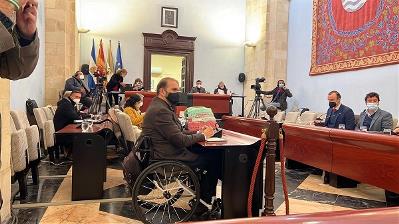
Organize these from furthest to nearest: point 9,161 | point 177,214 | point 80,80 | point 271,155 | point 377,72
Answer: point 80,80, point 377,72, point 177,214, point 9,161, point 271,155

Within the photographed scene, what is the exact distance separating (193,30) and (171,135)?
8.91 metres

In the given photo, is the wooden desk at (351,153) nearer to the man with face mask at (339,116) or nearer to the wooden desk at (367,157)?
the wooden desk at (367,157)

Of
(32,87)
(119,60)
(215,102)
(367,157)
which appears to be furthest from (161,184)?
(119,60)

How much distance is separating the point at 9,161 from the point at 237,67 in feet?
31.0

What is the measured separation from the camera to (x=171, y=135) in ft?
8.41

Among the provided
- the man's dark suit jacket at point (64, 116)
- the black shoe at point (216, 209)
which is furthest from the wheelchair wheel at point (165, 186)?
the man's dark suit jacket at point (64, 116)

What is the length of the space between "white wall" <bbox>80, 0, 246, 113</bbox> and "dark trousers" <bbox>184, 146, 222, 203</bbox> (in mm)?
8085

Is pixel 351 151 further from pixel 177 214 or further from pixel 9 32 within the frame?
pixel 9 32

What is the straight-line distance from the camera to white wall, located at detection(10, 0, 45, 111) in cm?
512

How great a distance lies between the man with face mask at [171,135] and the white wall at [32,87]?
295 cm

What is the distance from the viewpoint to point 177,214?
2.82 metres

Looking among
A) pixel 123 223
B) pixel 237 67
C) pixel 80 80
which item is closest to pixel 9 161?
pixel 123 223

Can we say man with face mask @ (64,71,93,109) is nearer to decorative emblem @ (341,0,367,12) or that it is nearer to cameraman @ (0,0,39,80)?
decorative emblem @ (341,0,367,12)

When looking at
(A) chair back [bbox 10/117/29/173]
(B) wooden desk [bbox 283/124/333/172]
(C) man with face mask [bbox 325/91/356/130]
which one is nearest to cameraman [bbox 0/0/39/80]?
(A) chair back [bbox 10/117/29/173]
